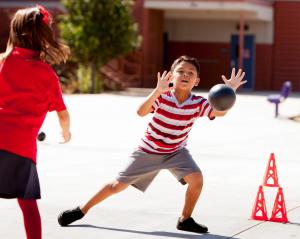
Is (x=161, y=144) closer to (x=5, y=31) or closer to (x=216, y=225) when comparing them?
(x=216, y=225)

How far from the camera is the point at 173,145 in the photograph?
7609 millimetres

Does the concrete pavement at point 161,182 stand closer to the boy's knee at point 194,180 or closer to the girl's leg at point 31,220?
the boy's knee at point 194,180

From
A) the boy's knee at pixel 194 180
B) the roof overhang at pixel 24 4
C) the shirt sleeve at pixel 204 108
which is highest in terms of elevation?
the shirt sleeve at pixel 204 108

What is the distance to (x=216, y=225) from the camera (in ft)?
26.6

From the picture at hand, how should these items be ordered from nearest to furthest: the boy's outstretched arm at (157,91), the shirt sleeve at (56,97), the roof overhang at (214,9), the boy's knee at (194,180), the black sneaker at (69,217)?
the shirt sleeve at (56,97), the boy's outstretched arm at (157,91), the boy's knee at (194,180), the black sneaker at (69,217), the roof overhang at (214,9)

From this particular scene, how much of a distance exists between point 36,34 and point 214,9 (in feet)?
103

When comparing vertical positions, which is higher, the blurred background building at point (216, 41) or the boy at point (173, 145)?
the boy at point (173, 145)

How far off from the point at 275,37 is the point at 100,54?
34.9 ft

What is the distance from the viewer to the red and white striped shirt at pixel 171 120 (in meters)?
7.52

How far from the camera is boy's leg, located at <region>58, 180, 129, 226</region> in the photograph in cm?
766

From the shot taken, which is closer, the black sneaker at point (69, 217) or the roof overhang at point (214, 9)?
the black sneaker at point (69, 217)

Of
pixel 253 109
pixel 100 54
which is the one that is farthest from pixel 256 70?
pixel 253 109

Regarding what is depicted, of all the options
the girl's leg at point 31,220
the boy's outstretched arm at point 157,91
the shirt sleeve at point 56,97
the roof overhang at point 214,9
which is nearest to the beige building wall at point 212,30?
the roof overhang at point 214,9

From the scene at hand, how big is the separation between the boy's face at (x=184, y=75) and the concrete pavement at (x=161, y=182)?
1256mm
